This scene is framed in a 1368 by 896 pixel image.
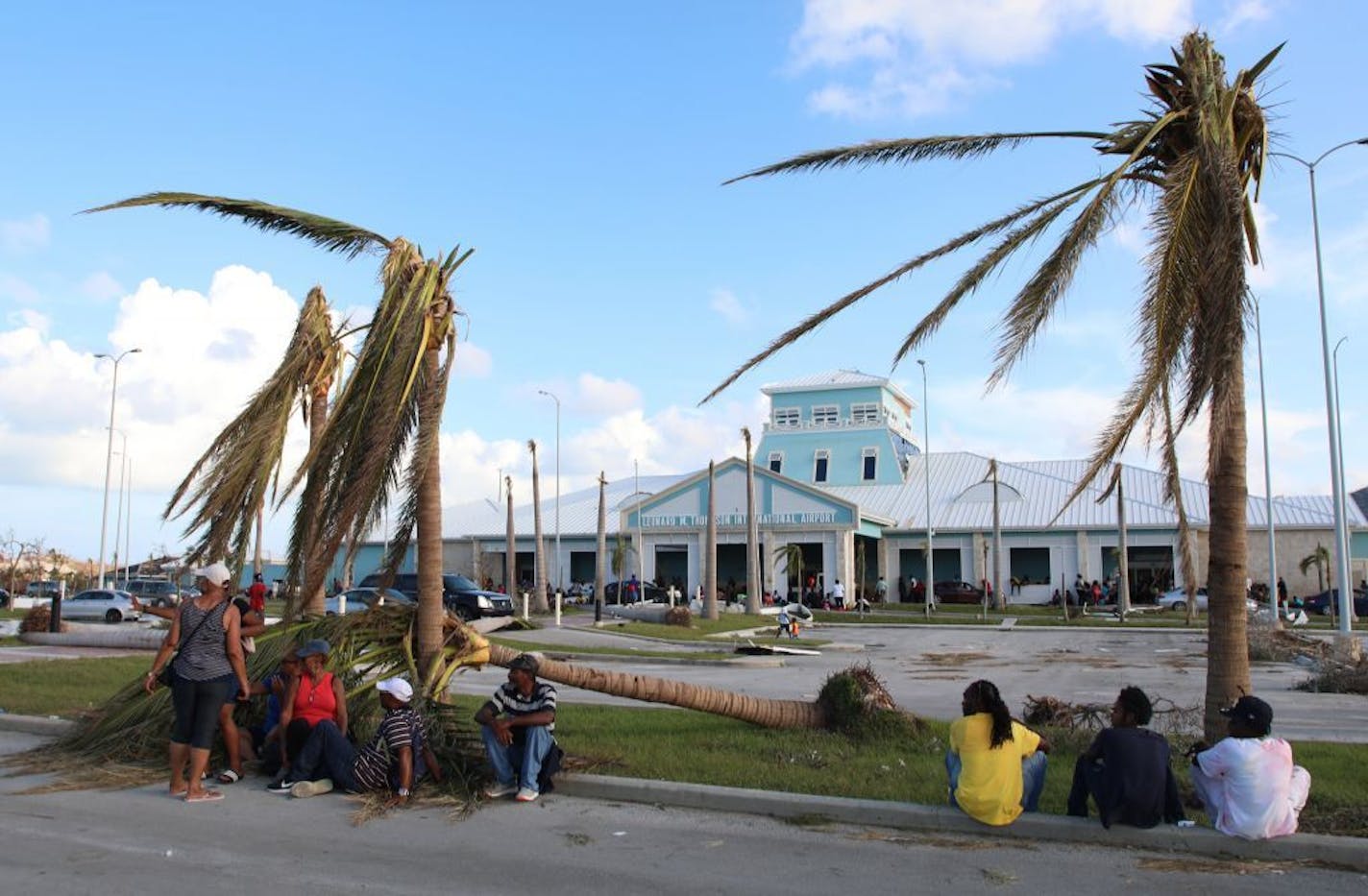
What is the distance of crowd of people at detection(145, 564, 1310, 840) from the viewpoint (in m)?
6.77

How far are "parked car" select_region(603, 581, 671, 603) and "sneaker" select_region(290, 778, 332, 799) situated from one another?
43411 millimetres

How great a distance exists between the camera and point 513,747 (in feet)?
27.1

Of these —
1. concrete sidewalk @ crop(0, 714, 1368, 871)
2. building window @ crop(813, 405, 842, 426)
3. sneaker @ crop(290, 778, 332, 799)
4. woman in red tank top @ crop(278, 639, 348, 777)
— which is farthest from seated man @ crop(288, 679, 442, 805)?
building window @ crop(813, 405, 842, 426)

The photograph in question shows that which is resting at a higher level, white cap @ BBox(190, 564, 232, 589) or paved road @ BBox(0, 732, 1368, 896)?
white cap @ BBox(190, 564, 232, 589)

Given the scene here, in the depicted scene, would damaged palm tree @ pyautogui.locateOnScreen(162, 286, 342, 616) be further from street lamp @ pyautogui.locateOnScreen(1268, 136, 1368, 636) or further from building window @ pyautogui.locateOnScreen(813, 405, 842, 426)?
building window @ pyautogui.locateOnScreen(813, 405, 842, 426)

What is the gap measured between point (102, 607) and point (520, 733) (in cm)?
3689

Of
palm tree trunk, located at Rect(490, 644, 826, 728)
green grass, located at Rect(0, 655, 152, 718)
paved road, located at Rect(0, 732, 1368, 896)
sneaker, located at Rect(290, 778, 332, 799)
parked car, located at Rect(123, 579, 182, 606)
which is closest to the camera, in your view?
paved road, located at Rect(0, 732, 1368, 896)

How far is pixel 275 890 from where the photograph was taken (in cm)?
600

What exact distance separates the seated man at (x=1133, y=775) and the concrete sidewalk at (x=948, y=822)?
0.32 ft

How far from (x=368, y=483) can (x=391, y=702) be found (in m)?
1.67

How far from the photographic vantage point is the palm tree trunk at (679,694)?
9266 millimetres

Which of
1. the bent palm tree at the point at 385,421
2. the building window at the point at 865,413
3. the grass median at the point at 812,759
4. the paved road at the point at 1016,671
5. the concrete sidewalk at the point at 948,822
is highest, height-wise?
the building window at the point at 865,413

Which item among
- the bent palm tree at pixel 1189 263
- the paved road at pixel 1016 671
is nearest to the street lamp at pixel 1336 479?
the paved road at pixel 1016 671

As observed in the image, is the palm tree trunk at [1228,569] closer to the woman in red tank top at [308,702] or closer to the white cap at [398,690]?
the white cap at [398,690]
